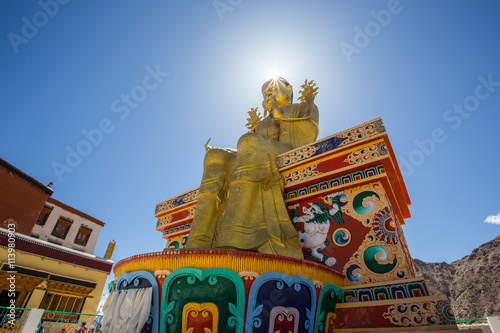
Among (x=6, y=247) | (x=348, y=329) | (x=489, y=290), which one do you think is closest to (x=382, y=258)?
(x=348, y=329)

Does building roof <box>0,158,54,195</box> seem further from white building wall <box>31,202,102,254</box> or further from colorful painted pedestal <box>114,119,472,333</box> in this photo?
colorful painted pedestal <box>114,119,472,333</box>

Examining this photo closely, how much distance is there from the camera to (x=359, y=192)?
3.64 m

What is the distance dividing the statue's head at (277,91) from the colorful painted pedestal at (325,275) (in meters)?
2.82

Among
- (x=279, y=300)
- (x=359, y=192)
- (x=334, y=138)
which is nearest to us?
(x=279, y=300)

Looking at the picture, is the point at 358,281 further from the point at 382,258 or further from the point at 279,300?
the point at 279,300

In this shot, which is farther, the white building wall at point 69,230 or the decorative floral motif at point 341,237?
the white building wall at point 69,230

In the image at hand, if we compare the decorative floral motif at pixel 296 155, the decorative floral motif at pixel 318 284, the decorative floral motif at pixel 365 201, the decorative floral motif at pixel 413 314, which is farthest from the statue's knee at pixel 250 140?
the decorative floral motif at pixel 413 314

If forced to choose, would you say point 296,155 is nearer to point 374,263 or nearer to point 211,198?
point 211,198

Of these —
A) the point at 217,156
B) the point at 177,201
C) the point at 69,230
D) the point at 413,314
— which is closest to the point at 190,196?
the point at 177,201

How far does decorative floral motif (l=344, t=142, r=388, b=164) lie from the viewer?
359 centimetres

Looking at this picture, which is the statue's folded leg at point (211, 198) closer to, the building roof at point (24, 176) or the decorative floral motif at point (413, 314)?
the decorative floral motif at point (413, 314)

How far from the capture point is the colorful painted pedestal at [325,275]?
7.39ft

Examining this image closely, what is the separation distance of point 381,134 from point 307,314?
2.50m

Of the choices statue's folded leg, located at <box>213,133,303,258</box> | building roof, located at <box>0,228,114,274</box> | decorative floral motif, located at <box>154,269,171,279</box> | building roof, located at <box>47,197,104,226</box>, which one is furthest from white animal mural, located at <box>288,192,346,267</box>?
building roof, located at <box>47,197,104,226</box>
